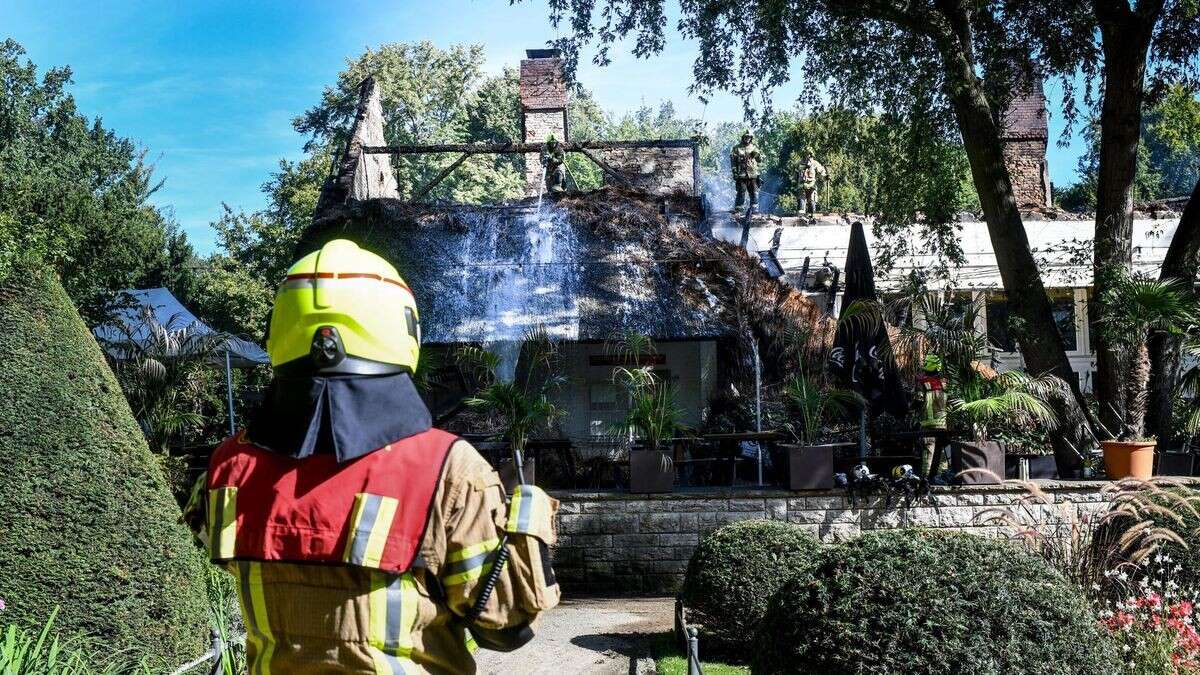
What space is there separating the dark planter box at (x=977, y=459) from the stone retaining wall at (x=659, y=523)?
30 centimetres

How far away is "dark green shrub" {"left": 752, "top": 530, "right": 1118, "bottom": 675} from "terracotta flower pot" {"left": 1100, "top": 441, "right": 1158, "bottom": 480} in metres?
7.66

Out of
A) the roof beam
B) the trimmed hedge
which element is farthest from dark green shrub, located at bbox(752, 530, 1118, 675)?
the roof beam

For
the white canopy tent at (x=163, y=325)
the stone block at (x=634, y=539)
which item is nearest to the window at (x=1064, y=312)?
the stone block at (x=634, y=539)

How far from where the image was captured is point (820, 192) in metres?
36.3

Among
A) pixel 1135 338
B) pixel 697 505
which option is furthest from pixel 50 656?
pixel 1135 338

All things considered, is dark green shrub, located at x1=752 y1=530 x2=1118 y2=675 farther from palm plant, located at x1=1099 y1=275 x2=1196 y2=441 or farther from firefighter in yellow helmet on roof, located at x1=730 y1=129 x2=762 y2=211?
firefighter in yellow helmet on roof, located at x1=730 y1=129 x2=762 y2=211

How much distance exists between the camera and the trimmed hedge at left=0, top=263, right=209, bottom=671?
4887 millimetres

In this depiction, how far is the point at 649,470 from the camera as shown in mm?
10992

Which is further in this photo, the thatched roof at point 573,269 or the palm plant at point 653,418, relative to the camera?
the thatched roof at point 573,269

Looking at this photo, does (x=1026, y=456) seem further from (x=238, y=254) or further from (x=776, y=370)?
(x=238, y=254)

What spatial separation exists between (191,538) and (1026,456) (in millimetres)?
9439

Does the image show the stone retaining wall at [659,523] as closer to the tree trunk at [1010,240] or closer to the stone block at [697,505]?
the stone block at [697,505]

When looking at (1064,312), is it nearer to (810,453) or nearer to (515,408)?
(810,453)

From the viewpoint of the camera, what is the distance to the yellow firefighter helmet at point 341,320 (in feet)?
9.00
